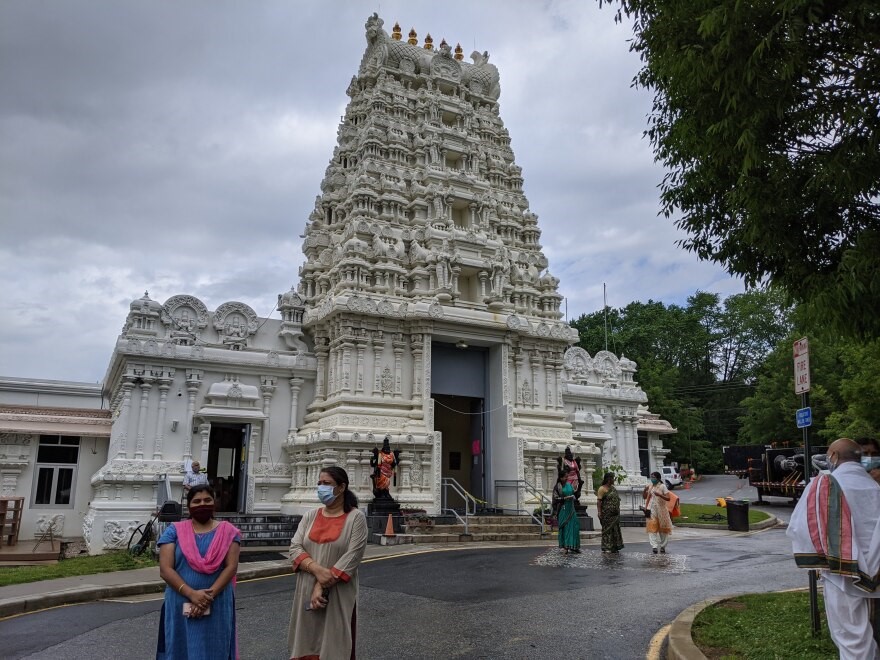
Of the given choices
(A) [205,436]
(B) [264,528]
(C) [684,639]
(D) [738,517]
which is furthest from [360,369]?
(C) [684,639]

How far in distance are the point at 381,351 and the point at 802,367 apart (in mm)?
16121

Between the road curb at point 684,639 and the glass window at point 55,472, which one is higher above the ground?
the glass window at point 55,472

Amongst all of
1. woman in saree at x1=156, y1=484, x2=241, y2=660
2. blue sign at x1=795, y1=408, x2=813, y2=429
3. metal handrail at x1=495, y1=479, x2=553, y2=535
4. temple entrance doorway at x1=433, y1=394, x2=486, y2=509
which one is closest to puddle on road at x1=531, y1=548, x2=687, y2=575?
blue sign at x1=795, y1=408, x2=813, y2=429

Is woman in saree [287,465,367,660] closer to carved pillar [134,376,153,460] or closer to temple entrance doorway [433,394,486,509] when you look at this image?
carved pillar [134,376,153,460]

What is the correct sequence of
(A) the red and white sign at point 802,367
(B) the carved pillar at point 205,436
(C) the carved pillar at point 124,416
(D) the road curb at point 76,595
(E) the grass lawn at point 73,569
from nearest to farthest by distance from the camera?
1. (A) the red and white sign at point 802,367
2. (D) the road curb at point 76,595
3. (E) the grass lawn at point 73,569
4. (C) the carved pillar at point 124,416
5. (B) the carved pillar at point 205,436

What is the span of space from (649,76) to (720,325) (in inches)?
2508

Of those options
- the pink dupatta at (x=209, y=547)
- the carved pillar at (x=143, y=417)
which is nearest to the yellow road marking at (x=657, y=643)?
the pink dupatta at (x=209, y=547)

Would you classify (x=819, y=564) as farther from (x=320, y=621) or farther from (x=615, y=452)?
(x=615, y=452)

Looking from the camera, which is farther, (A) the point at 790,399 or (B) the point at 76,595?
(A) the point at 790,399

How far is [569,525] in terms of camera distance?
15.6m

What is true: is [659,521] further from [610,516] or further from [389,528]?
[389,528]

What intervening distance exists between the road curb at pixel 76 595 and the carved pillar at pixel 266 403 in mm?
10699

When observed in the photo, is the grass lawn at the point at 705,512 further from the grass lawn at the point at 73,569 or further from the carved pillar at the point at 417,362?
Answer: the grass lawn at the point at 73,569

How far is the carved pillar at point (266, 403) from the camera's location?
2267 centimetres
